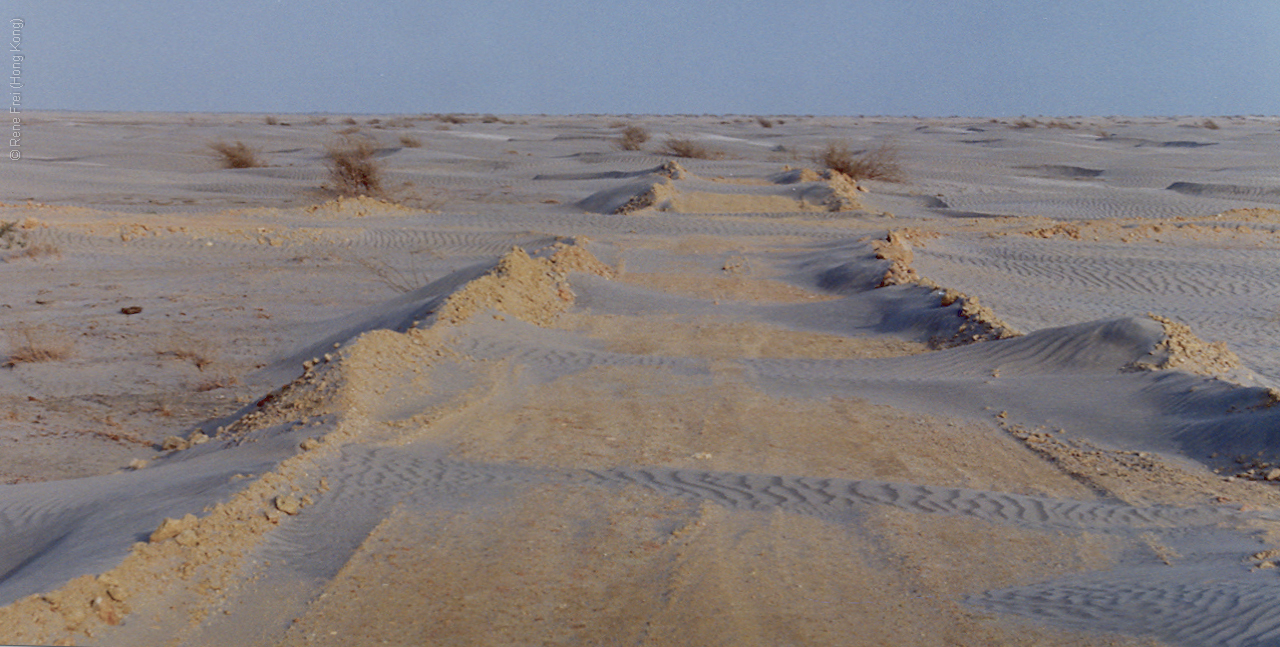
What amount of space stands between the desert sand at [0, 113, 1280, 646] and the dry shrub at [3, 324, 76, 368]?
0.16 ft

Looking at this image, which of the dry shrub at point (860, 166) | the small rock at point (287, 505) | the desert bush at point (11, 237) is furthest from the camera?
the dry shrub at point (860, 166)

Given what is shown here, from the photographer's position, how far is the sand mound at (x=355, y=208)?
18000mm

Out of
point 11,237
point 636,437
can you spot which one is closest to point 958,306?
point 636,437

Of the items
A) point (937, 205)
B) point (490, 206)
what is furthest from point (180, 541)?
point (937, 205)

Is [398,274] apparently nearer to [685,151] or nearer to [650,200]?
[650,200]

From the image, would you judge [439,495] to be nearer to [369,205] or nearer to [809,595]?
[809,595]

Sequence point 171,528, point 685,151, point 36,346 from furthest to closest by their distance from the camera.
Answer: point 685,151 → point 36,346 → point 171,528

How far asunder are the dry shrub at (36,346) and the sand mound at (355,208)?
8.47 m

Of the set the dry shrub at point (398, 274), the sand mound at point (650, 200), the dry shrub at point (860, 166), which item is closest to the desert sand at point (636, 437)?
the dry shrub at point (398, 274)

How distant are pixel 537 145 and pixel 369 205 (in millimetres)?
23335

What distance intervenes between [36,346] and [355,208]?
9925 mm

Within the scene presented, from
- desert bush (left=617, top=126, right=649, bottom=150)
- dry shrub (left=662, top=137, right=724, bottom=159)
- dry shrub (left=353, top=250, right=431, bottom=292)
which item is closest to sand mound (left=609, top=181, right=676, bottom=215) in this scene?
dry shrub (left=353, top=250, right=431, bottom=292)

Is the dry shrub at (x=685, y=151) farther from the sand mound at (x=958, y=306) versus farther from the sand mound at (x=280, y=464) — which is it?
the sand mound at (x=280, y=464)

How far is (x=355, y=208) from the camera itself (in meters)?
18.5
